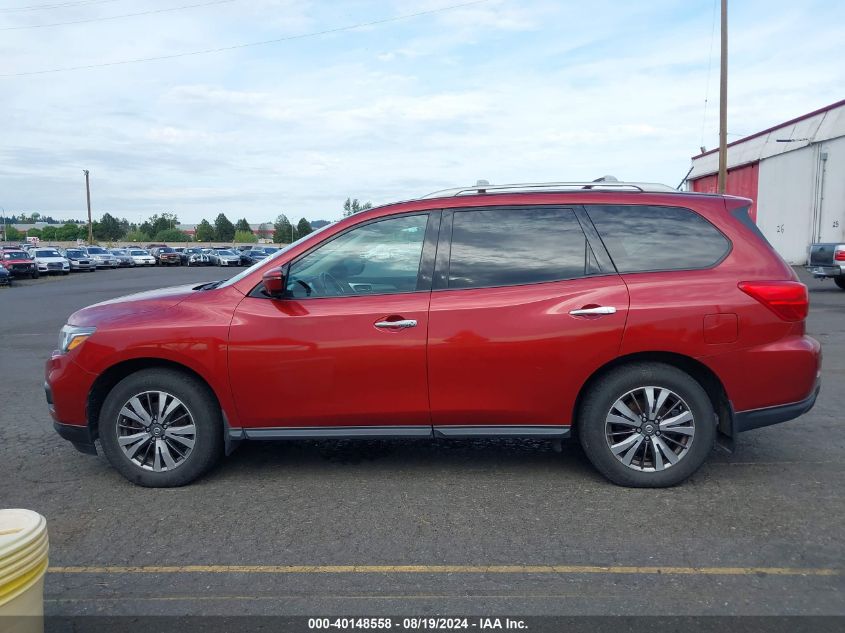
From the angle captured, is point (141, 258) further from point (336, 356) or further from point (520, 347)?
point (520, 347)

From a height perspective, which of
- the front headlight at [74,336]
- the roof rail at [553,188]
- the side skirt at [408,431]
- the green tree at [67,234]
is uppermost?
the green tree at [67,234]

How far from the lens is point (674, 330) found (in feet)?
14.7

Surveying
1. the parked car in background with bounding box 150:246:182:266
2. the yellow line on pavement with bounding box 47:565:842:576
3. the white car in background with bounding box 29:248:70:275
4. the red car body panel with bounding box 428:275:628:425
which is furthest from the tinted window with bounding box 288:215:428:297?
the parked car in background with bounding box 150:246:182:266

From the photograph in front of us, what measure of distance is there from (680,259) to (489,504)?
1.98 m

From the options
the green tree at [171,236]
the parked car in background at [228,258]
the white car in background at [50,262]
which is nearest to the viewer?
the white car in background at [50,262]

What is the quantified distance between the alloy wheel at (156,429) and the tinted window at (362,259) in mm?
1097

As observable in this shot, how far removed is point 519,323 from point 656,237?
1.10 m

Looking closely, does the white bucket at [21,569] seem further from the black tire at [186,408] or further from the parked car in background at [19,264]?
the parked car in background at [19,264]

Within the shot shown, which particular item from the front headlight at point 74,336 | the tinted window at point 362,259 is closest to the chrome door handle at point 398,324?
the tinted window at point 362,259

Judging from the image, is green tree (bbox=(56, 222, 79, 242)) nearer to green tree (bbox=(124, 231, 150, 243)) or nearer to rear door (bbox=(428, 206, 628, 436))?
green tree (bbox=(124, 231, 150, 243))

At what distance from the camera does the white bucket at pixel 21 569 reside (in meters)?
2.48

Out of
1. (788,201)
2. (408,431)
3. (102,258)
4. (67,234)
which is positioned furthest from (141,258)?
(67,234)

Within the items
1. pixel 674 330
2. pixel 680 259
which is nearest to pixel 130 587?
pixel 674 330

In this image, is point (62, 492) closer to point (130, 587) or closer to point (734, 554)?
point (130, 587)
